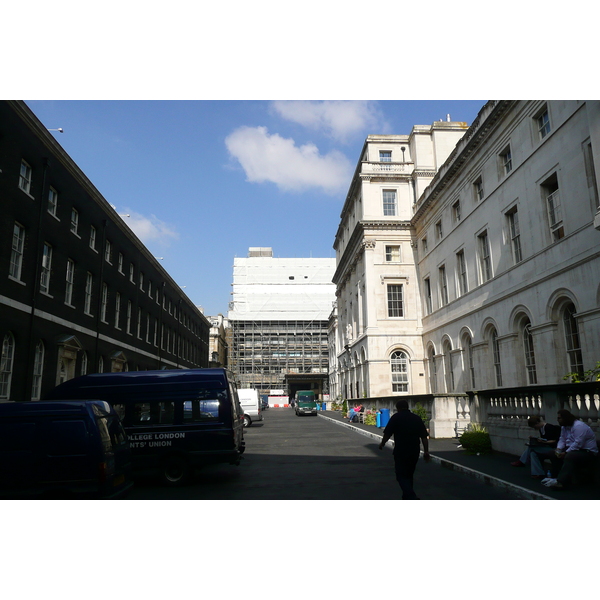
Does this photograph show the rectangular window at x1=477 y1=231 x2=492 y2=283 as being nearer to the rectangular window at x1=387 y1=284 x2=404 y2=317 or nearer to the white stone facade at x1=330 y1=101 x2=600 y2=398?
the white stone facade at x1=330 y1=101 x2=600 y2=398

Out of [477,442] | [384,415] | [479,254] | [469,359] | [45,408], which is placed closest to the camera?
[45,408]

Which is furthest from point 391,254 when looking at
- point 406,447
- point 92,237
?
point 406,447

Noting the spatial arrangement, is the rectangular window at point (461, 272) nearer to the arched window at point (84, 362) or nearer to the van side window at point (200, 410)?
the arched window at point (84, 362)

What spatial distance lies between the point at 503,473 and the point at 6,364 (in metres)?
16.2

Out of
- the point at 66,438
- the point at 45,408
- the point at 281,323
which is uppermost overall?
the point at 281,323

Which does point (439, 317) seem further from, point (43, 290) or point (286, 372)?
point (286, 372)

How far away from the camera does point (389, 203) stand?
139 ft

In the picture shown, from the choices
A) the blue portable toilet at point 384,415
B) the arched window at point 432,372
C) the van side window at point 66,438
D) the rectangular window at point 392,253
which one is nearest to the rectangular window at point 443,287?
the arched window at point 432,372

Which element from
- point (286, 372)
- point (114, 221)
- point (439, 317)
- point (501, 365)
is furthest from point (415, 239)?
point (286, 372)

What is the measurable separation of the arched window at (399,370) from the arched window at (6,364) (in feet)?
90.6

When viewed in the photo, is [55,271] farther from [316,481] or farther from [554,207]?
[554,207]

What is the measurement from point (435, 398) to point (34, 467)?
46.8 ft

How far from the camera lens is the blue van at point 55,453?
7945 millimetres

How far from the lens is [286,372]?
85.6 meters
